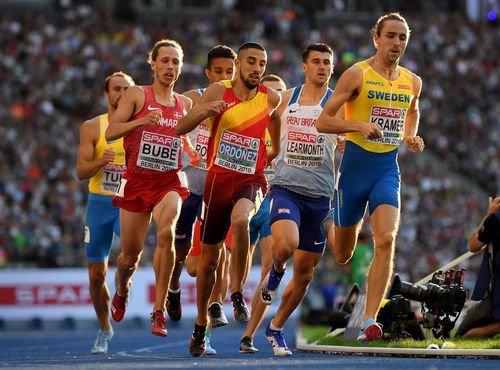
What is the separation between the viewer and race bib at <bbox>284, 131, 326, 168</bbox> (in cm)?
1387

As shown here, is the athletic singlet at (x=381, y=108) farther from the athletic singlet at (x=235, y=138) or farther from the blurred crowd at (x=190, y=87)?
the blurred crowd at (x=190, y=87)

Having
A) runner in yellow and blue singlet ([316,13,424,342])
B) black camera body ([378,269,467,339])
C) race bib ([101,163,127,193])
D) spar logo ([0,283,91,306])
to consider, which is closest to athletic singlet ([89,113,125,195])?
race bib ([101,163,127,193])

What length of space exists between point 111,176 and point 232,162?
9.46ft

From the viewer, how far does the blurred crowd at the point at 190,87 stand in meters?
31.3

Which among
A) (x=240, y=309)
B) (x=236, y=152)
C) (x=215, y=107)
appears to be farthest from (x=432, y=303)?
(x=215, y=107)

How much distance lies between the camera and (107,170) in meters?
15.2

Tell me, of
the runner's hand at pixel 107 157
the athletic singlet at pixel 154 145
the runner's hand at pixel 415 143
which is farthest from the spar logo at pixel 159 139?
the runner's hand at pixel 415 143

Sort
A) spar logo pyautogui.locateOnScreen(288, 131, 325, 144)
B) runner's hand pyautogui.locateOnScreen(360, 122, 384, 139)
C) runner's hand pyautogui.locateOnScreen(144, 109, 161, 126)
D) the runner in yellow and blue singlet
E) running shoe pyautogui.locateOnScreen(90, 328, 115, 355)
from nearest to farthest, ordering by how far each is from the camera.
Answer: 1. runner's hand pyautogui.locateOnScreen(360, 122, 384, 139)
2. the runner in yellow and blue singlet
3. runner's hand pyautogui.locateOnScreen(144, 109, 161, 126)
4. spar logo pyautogui.locateOnScreen(288, 131, 325, 144)
5. running shoe pyautogui.locateOnScreen(90, 328, 115, 355)

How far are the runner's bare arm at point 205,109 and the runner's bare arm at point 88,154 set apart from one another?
2141mm

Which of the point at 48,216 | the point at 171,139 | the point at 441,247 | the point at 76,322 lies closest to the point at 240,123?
the point at 171,139

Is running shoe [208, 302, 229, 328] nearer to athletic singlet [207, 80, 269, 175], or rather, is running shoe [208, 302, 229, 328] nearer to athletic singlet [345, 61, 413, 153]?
athletic singlet [207, 80, 269, 175]

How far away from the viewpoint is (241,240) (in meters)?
12.6

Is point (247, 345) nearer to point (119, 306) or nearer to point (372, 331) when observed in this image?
point (119, 306)

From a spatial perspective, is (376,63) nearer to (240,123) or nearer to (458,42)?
(240,123)
